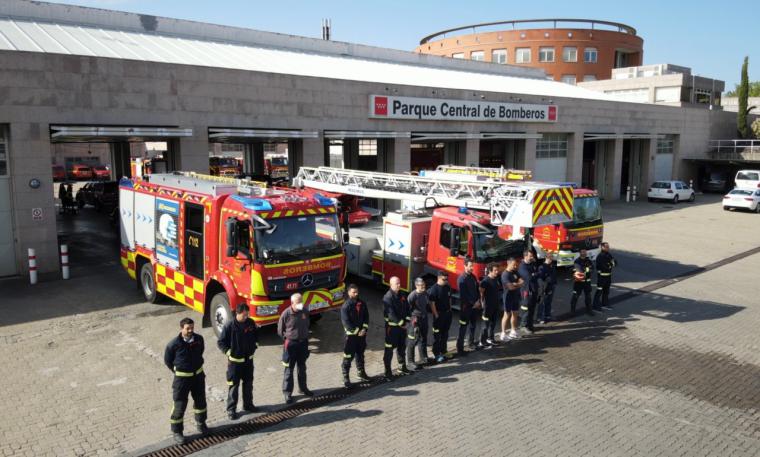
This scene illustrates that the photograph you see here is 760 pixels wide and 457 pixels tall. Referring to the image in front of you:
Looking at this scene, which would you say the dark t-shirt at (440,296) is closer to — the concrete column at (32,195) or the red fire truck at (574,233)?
the red fire truck at (574,233)

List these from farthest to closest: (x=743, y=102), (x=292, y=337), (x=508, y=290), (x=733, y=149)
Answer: (x=743, y=102)
(x=733, y=149)
(x=508, y=290)
(x=292, y=337)

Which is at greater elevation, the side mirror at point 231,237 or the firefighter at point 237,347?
the side mirror at point 231,237

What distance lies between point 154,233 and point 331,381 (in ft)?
19.1

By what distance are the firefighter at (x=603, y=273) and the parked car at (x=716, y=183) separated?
36.0 m

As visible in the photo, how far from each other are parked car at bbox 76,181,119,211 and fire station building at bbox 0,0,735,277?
2.85m

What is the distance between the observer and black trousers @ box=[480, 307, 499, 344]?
35.2 feet

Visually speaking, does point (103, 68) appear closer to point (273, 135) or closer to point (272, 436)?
point (273, 135)

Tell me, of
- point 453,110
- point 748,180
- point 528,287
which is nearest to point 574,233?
point 528,287

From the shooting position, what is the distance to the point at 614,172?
36.6 metres

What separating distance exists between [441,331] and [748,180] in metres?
35.3

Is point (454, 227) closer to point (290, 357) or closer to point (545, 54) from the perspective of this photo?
point (290, 357)

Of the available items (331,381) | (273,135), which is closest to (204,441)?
(331,381)

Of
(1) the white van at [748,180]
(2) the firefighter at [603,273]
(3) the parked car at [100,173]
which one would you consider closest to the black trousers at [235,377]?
(2) the firefighter at [603,273]

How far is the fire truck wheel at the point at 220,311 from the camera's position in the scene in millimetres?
10453
